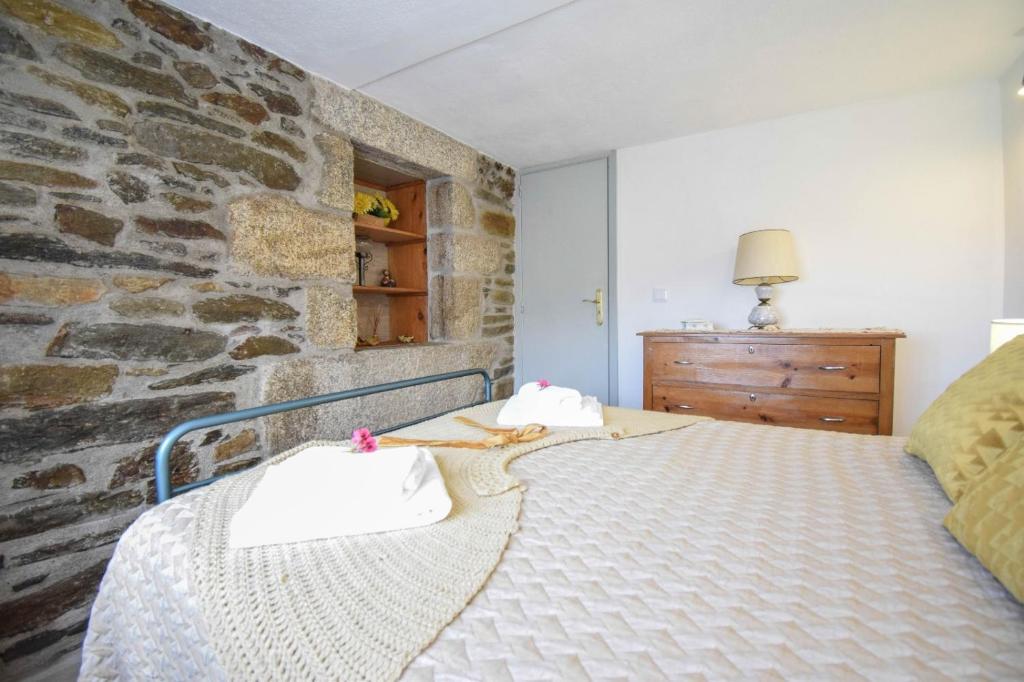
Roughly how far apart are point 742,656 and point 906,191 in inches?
116

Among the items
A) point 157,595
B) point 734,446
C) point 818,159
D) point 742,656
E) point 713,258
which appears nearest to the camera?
point 742,656

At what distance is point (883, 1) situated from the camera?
166 cm

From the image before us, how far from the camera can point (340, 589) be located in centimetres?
61

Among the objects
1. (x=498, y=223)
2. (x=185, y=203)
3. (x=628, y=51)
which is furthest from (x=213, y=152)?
(x=498, y=223)

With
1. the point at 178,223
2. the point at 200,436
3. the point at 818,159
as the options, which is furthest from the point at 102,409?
the point at 818,159

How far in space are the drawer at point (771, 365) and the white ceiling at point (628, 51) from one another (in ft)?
4.44

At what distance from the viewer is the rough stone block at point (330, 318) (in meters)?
2.11

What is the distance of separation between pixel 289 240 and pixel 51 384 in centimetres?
96

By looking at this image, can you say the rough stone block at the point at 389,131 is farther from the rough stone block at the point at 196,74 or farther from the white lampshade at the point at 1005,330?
the white lampshade at the point at 1005,330

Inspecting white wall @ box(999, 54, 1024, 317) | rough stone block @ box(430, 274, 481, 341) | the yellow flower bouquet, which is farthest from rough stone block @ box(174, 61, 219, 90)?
white wall @ box(999, 54, 1024, 317)

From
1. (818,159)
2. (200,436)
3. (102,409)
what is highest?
(818,159)

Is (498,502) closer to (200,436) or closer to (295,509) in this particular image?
(295,509)

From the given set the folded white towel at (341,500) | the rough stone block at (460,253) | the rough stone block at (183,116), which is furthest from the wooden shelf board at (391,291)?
the folded white towel at (341,500)

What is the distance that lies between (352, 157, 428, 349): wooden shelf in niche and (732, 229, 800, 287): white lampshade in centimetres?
198
